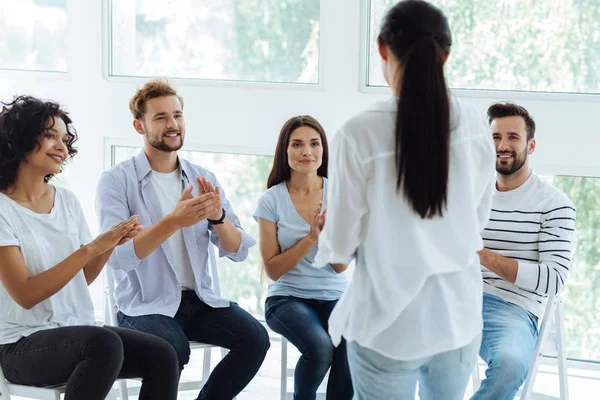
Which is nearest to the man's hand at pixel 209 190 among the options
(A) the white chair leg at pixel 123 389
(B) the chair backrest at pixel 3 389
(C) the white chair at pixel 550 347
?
(A) the white chair leg at pixel 123 389

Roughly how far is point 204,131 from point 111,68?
22.9 inches

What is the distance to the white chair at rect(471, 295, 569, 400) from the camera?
243cm

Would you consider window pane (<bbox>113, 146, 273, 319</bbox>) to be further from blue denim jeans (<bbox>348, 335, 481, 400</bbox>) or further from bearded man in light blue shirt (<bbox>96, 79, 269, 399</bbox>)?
blue denim jeans (<bbox>348, 335, 481, 400</bbox>)

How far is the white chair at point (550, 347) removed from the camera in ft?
7.97

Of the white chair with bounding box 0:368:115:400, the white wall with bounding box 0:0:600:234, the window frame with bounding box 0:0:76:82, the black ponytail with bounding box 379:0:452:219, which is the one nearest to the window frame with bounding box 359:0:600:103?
the white wall with bounding box 0:0:600:234

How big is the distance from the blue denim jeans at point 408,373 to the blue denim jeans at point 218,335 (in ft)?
3.15

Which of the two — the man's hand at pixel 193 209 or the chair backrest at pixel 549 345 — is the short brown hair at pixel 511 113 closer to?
the chair backrest at pixel 549 345

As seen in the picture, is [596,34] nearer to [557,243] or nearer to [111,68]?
[557,243]

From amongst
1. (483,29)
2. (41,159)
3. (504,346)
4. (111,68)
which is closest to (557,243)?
(504,346)

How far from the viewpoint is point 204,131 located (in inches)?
138

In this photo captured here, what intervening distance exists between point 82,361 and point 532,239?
57.7 inches

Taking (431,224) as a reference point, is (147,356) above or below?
below

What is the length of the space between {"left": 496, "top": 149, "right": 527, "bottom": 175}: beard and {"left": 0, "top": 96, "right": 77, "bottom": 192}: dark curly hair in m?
1.46

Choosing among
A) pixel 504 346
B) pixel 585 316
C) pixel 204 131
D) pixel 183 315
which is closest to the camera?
pixel 504 346
